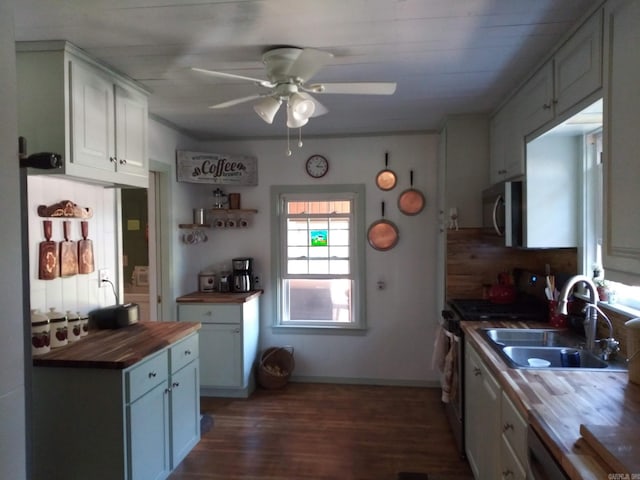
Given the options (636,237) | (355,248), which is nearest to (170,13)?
(636,237)

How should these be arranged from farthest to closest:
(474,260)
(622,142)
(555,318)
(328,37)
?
(474,260)
(555,318)
(328,37)
(622,142)

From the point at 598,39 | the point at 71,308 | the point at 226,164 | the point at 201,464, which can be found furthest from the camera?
the point at 226,164

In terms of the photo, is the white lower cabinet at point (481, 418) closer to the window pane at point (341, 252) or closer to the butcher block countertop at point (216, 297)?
the window pane at point (341, 252)

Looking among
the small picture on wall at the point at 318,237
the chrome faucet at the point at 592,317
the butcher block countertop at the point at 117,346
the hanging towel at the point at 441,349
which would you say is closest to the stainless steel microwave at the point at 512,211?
the chrome faucet at the point at 592,317

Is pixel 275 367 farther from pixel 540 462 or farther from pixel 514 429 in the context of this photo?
pixel 540 462

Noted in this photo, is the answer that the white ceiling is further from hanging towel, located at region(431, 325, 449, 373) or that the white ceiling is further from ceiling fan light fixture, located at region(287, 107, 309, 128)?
hanging towel, located at region(431, 325, 449, 373)

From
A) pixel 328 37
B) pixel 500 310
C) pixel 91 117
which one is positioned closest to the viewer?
pixel 328 37

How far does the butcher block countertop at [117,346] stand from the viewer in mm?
1961

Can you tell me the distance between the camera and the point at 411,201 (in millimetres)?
3893

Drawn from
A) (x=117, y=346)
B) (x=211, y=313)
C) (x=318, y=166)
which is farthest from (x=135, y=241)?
(x=117, y=346)

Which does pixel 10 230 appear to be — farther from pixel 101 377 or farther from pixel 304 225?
pixel 304 225

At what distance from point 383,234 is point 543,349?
2.00m

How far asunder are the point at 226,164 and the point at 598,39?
307cm

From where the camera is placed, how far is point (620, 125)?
144 centimetres
